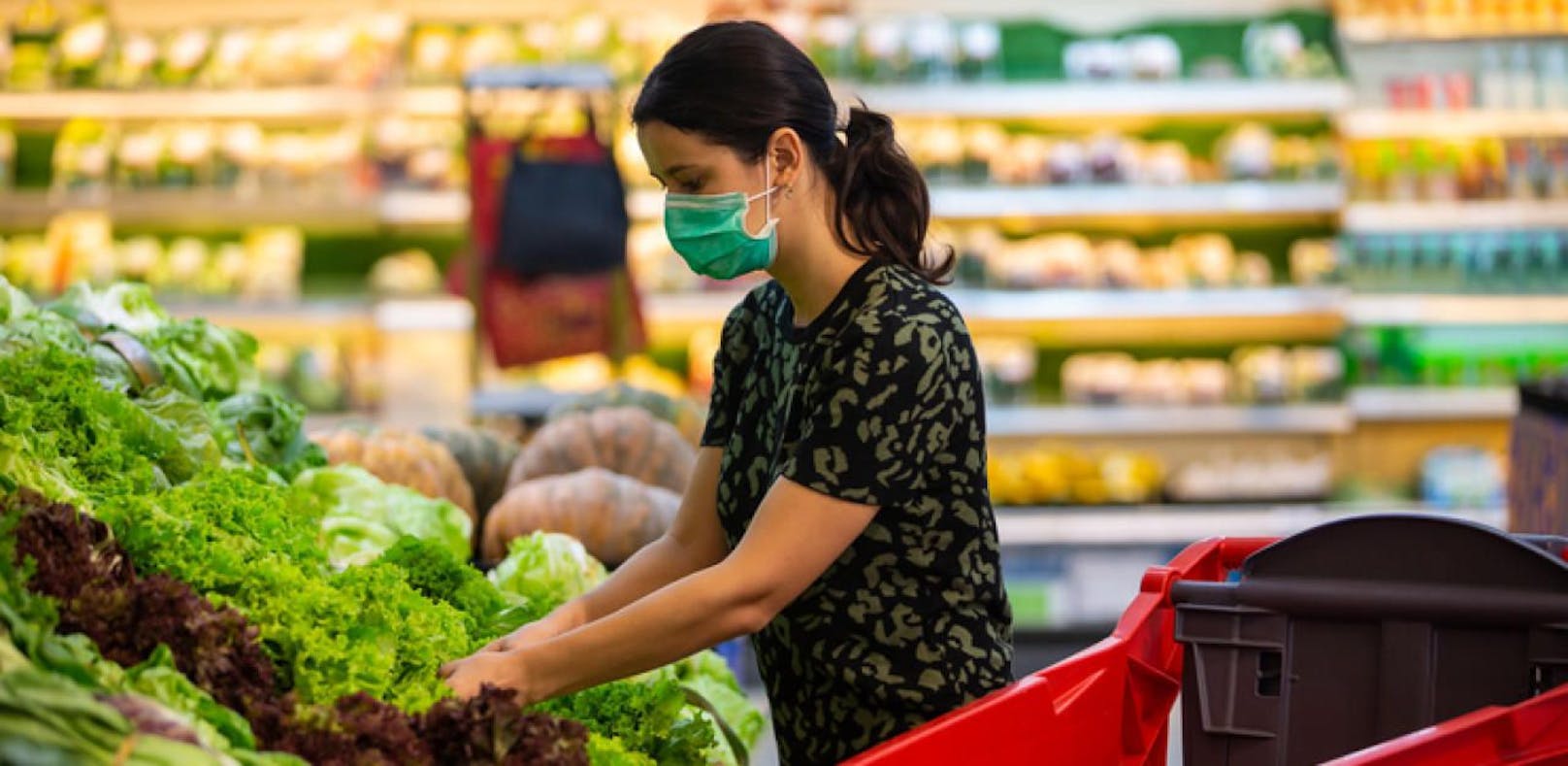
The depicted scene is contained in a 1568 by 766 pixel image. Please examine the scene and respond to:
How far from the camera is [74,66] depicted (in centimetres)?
767

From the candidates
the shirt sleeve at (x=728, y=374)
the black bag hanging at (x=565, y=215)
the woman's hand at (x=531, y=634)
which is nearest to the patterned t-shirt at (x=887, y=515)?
the shirt sleeve at (x=728, y=374)

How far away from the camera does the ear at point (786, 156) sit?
1997 mm

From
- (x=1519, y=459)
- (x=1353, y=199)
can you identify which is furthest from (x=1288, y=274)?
(x=1519, y=459)

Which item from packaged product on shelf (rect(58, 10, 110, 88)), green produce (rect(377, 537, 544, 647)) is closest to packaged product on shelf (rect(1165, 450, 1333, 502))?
packaged product on shelf (rect(58, 10, 110, 88))

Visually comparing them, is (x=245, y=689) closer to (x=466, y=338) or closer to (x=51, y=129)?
(x=466, y=338)

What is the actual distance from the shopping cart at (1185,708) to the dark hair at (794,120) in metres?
0.46

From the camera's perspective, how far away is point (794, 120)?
2.00 metres

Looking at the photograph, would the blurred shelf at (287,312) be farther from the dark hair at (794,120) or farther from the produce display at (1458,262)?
the dark hair at (794,120)

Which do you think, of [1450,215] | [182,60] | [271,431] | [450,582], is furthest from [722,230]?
[182,60]

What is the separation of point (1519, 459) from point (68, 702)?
433 centimetres

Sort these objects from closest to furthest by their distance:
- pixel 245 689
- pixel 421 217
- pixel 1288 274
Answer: pixel 245 689 < pixel 421 217 < pixel 1288 274

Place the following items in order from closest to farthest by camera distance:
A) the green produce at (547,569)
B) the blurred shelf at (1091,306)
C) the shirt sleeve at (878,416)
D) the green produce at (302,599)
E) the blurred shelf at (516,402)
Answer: the green produce at (302,599) → the shirt sleeve at (878,416) → the green produce at (547,569) → the blurred shelf at (516,402) → the blurred shelf at (1091,306)

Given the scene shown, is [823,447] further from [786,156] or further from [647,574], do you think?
[647,574]

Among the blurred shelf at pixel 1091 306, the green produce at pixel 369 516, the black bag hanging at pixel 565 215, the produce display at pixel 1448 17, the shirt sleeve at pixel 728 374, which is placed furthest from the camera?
the produce display at pixel 1448 17
